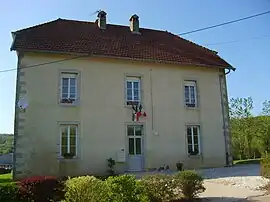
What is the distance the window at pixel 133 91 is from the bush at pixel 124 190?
10.2 meters

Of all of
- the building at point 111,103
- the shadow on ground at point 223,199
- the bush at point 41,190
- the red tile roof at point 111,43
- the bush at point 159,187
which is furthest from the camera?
the red tile roof at point 111,43

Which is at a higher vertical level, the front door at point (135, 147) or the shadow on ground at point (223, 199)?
the front door at point (135, 147)

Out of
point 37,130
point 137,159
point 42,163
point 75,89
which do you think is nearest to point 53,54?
point 75,89

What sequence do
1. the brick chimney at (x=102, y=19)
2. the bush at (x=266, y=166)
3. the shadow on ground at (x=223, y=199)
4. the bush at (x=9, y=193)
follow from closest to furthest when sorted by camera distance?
the bush at (x=9, y=193) → the shadow on ground at (x=223, y=199) → the bush at (x=266, y=166) → the brick chimney at (x=102, y=19)

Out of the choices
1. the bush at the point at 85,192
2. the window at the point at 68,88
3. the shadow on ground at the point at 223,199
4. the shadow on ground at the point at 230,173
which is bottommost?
the shadow on ground at the point at 223,199

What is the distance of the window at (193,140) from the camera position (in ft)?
59.6

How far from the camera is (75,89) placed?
16.6 m

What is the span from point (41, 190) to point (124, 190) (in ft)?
6.71

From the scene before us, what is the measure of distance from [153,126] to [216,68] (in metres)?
5.40

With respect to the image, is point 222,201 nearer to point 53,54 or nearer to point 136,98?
point 136,98

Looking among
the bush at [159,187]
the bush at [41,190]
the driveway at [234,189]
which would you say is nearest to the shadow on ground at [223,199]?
the driveway at [234,189]

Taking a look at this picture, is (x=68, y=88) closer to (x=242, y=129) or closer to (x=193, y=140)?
(x=193, y=140)

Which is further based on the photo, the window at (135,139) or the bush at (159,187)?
the window at (135,139)

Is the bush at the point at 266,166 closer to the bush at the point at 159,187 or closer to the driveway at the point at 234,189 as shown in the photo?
the driveway at the point at 234,189
